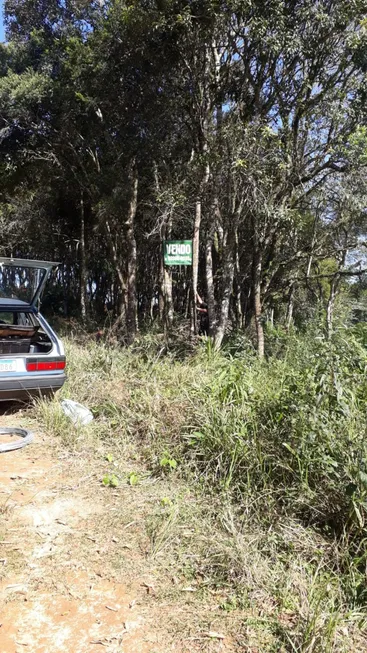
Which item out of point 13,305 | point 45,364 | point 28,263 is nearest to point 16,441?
point 45,364

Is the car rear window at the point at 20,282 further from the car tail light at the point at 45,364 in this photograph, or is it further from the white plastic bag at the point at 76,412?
the white plastic bag at the point at 76,412

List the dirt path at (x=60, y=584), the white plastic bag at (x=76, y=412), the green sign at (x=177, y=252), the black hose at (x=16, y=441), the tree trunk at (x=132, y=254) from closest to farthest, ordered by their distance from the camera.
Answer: the dirt path at (x=60, y=584) < the black hose at (x=16, y=441) < the white plastic bag at (x=76, y=412) < the green sign at (x=177, y=252) < the tree trunk at (x=132, y=254)

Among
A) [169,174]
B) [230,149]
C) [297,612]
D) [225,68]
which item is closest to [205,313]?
[169,174]

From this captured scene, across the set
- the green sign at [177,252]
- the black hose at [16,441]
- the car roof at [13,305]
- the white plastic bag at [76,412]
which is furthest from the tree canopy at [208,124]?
the black hose at [16,441]

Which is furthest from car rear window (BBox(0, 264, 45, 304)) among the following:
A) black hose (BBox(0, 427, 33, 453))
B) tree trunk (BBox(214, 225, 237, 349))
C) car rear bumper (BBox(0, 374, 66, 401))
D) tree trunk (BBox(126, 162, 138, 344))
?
tree trunk (BBox(126, 162, 138, 344))

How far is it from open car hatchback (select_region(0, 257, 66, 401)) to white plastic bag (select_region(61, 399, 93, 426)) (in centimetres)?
27

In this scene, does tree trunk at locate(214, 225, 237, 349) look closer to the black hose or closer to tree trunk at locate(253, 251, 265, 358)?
tree trunk at locate(253, 251, 265, 358)

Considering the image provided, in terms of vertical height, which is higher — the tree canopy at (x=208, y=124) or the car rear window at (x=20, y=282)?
the tree canopy at (x=208, y=124)

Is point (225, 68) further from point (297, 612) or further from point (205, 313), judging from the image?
point (297, 612)

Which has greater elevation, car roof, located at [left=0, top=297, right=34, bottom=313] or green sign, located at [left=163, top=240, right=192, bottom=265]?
green sign, located at [left=163, top=240, right=192, bottom=265]

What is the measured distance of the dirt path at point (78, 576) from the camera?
6.57 ft

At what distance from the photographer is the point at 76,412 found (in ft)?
15.5

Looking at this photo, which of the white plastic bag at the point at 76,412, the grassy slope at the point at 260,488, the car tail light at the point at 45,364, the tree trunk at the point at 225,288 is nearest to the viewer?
the grassy slope at the point at 260,488

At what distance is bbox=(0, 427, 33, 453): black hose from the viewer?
160 inches
